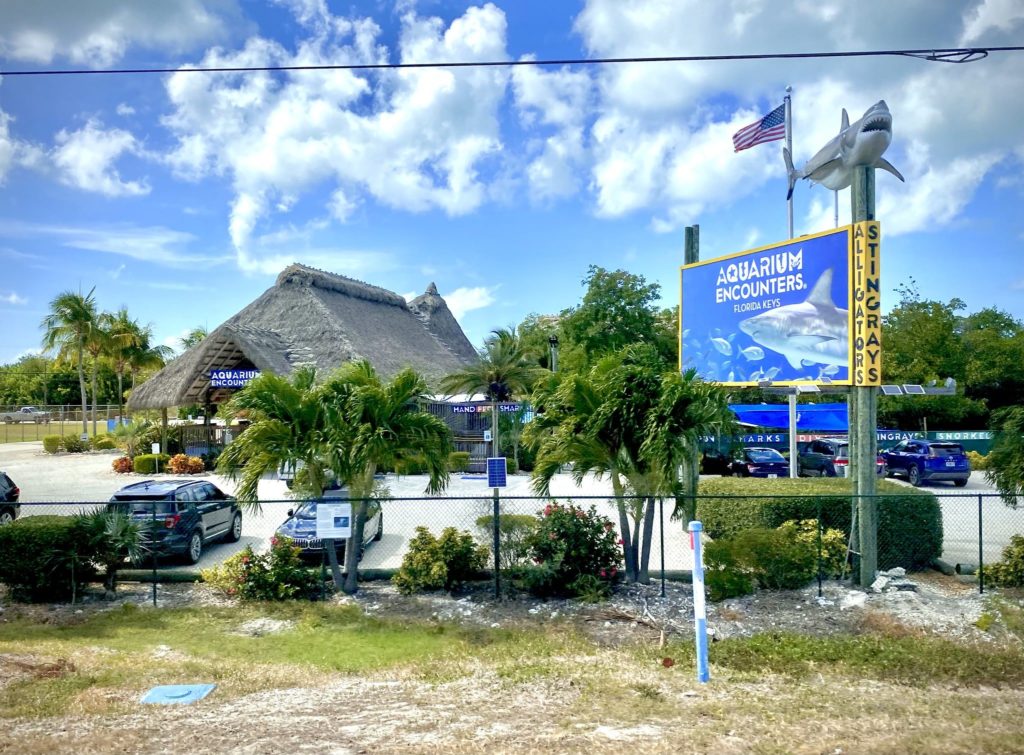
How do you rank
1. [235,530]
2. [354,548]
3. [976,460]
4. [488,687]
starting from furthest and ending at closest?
1. [976,460]
2. [235,530]
3. [354,548]
4. [488,687]

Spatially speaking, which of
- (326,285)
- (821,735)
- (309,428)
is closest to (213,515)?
(309,428)

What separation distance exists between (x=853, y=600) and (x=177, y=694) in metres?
8.94

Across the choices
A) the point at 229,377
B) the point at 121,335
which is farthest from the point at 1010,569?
the point at 121,335

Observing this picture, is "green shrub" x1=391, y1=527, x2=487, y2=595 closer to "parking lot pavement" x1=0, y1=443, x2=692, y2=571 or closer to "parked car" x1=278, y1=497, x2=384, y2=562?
"parking lot pavement" x1=0, y1=443, x2=692, y2=571

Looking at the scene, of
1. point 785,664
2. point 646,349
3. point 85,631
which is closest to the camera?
point 785,664

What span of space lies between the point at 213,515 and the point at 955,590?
13.4 m

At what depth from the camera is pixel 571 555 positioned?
441 inches

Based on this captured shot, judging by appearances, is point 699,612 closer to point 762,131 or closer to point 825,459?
point 762,131

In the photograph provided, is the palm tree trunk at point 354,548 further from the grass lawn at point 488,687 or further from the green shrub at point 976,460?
the green shrub at point 976,460

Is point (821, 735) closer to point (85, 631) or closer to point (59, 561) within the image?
point (85, 631)

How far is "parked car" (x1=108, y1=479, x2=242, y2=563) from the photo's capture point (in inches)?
493

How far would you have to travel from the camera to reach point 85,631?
9969 millimetres

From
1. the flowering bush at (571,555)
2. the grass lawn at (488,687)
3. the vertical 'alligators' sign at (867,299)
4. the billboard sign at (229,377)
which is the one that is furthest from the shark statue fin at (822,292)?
the billboard sign at (229,377)

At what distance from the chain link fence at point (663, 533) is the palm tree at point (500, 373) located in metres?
13.4
